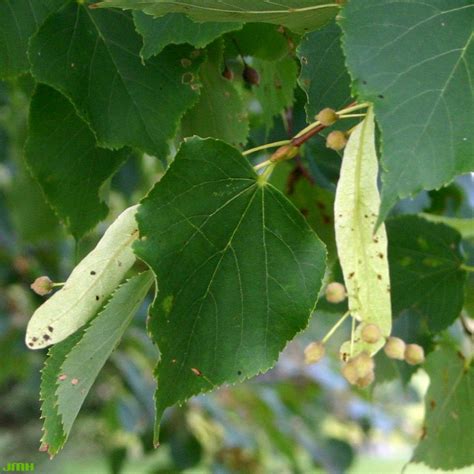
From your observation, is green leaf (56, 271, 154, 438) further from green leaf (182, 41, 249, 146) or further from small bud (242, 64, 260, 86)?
small bud (242, 64, 260, 86)

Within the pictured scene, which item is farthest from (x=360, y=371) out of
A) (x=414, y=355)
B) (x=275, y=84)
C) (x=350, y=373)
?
(x=275, y=84)

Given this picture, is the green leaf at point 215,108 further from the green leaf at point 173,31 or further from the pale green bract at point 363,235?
the pale green bract at point 363,235

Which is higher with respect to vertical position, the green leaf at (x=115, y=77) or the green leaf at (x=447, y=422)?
the green leaf at (x=115, y=77)

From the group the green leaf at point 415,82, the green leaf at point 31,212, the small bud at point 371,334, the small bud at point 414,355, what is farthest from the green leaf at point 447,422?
the green leaf at point 31,212

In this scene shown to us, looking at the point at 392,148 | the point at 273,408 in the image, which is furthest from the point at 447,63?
the point at 273,408

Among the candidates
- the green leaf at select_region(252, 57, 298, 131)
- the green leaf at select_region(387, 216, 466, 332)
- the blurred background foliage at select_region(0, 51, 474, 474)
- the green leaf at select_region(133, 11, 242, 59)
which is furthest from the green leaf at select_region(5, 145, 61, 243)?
the green leaf at select_region(133, 11, 242, 59)

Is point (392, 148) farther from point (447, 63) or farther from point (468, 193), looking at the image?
point (468, 193)

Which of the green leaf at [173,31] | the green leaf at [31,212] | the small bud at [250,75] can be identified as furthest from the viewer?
the green leaf at [31,212]
